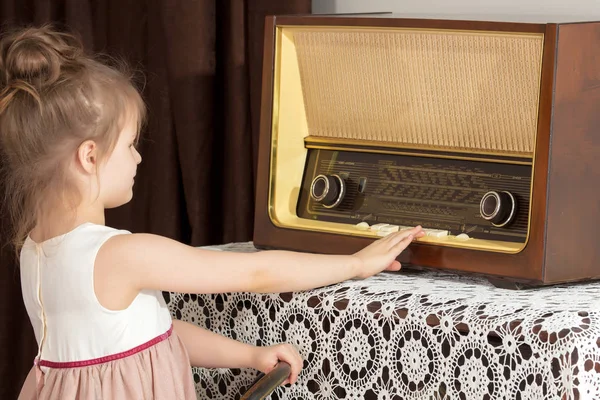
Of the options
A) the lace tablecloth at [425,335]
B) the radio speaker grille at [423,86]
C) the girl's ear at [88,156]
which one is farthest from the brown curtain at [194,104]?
the girl's ear at [88,156]

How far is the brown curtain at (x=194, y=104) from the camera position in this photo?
6.01 ft

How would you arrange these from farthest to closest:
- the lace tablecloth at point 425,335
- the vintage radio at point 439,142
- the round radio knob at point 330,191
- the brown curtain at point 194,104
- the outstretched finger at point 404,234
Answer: the brown curtain at point 194,104 → the round radio knob at point 330,191 → the outstretched finger at point 404,234 → the vintage radio at point 439,142 → the lace tablecloth at point 425,335

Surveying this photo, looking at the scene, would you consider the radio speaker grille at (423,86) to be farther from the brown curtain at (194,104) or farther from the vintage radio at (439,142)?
the brown curtain at (194,104)

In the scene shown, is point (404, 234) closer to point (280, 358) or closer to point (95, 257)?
point (280, 358)

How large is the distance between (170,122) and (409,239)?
816 millimetres

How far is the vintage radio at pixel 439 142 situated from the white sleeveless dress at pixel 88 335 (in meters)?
0.27

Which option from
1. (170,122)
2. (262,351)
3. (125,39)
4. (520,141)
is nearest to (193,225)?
(170,122)

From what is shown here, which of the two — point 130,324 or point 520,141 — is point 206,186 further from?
point 520,141

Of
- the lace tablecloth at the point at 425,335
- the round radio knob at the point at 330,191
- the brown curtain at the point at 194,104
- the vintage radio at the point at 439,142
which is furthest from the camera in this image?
the brown curtain at the point at 194,104

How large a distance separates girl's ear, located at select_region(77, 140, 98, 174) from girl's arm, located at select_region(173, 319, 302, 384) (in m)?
0.28

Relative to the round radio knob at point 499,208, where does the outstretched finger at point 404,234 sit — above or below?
below

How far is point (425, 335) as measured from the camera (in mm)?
1155

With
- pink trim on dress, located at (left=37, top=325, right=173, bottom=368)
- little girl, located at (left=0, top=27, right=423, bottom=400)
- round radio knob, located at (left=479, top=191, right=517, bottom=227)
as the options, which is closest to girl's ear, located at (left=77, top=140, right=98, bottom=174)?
little girl, located at (left=0, top=27, right=423, bottom=400)

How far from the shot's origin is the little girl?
48.6 inches
